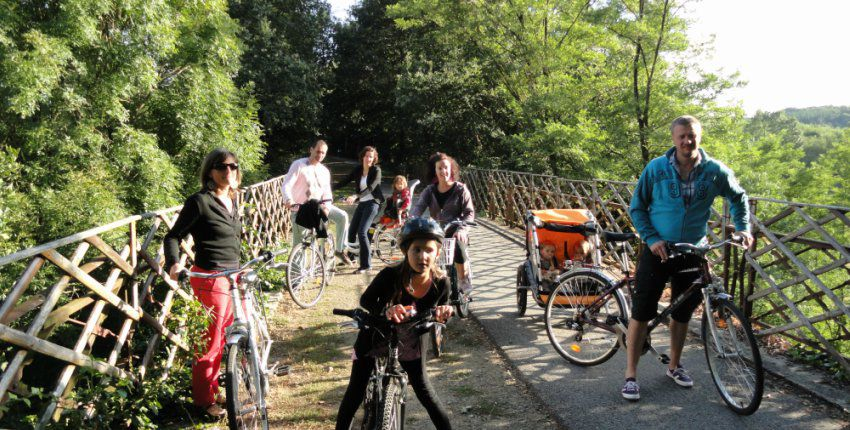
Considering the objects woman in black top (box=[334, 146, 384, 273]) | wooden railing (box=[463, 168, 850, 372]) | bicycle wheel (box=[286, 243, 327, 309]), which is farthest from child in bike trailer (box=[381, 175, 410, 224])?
wooden railing (box=[463, 168, 850, 372])

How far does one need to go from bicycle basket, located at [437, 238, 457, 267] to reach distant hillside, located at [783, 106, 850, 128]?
476ft

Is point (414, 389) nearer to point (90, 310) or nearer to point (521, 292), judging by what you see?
point (90, 310)

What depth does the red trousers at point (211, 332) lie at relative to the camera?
3.34 meters

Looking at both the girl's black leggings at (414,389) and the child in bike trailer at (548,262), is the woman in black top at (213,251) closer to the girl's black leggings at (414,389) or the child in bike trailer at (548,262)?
the girl's black leggings at (414,389)

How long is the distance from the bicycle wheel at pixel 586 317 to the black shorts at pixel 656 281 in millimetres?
391

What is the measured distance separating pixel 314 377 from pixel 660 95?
11.4m

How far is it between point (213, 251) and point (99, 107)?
11868 mm

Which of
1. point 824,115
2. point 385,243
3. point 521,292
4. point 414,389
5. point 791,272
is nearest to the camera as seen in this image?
point 414,389

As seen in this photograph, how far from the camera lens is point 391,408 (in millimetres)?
2367

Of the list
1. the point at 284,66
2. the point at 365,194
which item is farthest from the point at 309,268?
the point at 284,66

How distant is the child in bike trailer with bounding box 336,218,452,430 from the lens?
2.46 meters

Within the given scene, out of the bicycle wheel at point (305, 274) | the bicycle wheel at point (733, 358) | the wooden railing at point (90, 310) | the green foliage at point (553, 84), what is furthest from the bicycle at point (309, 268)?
the green foliage at point (553, 84)

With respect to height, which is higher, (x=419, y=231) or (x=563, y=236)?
(x=419, y=231)

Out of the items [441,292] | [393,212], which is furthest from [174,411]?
[393,212]
